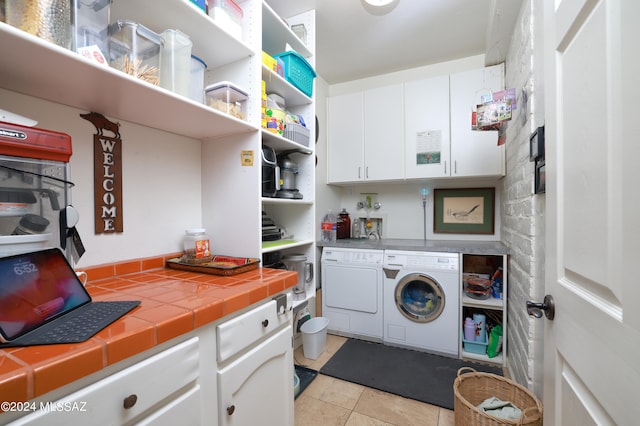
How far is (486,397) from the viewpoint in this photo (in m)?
1.48

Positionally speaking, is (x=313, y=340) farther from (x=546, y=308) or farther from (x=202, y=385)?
(x=546, y=308)

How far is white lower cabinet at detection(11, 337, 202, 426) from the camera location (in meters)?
0.52

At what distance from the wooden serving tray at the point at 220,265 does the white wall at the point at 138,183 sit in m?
0.16

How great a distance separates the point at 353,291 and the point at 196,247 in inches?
59.4

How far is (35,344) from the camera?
56 centimetres

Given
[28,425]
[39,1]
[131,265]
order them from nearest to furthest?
[28,425]
[39,1]
[131,265]

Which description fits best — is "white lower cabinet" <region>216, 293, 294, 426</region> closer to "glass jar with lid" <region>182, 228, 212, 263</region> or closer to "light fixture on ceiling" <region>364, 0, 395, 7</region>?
"glass jar with lid" <region>182, 228, 212, 263</region>

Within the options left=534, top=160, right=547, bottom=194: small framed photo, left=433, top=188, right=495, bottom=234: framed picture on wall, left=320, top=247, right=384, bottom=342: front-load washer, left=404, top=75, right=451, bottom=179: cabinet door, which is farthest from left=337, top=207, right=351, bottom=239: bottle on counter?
left=534, top=160, right=547, bottom=194: small framed photo

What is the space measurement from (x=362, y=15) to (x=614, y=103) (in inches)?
80.2

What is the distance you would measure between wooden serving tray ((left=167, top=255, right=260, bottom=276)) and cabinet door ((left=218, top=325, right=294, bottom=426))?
0.35 meters

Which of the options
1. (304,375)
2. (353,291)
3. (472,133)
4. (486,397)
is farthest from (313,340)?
(472,133)

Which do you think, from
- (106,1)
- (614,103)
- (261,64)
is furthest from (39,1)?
(614,103)

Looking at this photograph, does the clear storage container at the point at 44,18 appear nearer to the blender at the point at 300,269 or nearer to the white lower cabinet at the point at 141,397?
the white lower cabinet at the point at 141,397

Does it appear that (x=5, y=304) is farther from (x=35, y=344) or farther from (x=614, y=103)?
(x=614, y=103)
